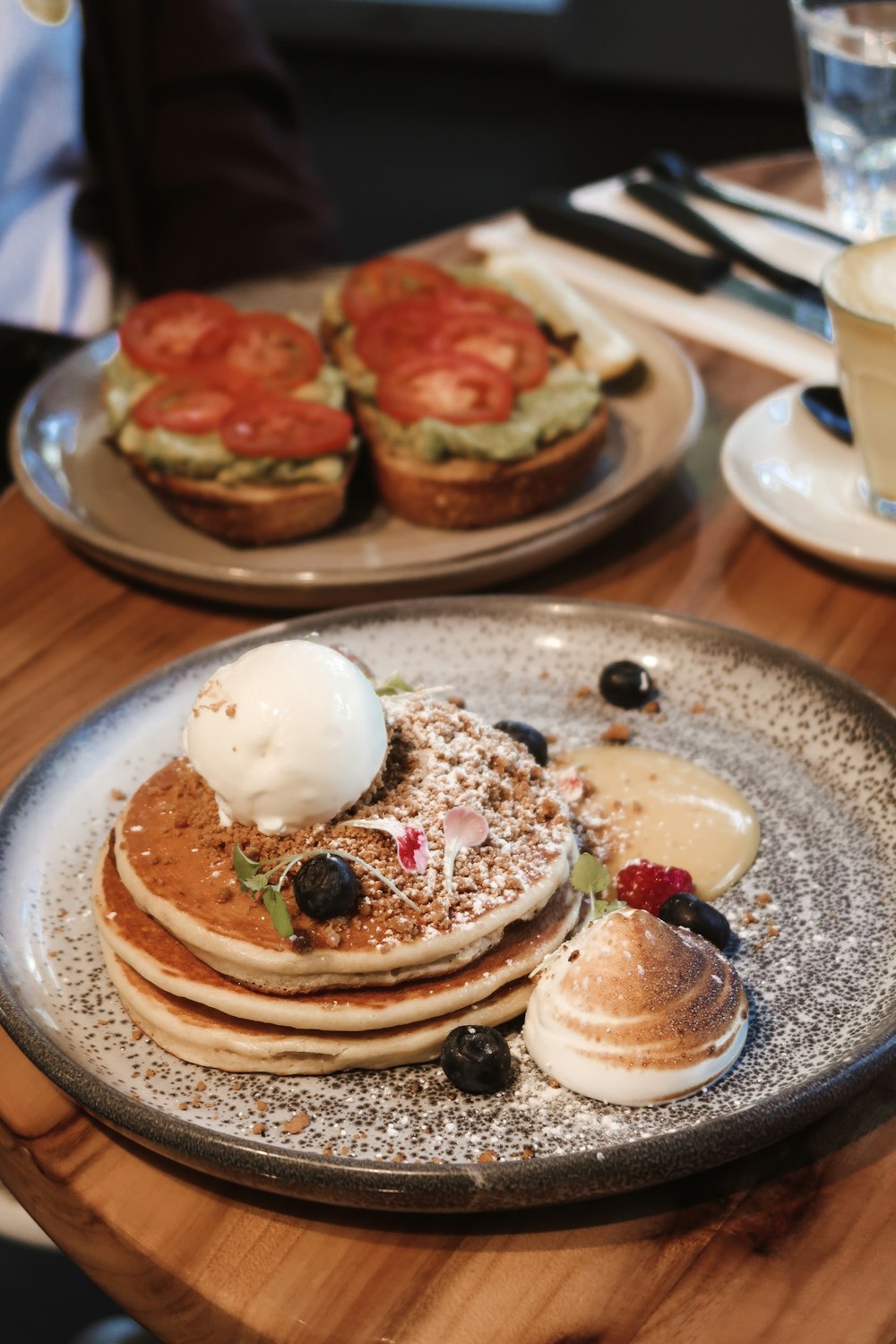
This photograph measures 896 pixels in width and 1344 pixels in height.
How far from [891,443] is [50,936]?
1435 mm

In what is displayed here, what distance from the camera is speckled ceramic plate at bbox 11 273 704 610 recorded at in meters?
2.10

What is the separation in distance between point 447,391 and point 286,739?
1.24 metres

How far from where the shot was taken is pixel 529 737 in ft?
5.67

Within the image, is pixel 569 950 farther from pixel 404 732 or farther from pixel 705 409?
pixel 705 409

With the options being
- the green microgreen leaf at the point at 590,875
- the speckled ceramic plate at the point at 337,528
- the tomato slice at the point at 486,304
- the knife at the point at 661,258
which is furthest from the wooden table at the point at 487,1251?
the knife at the point at 661,258

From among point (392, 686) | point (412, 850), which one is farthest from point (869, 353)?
point (412, 850)

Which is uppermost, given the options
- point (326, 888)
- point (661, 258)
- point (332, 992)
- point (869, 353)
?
point (869, 353)

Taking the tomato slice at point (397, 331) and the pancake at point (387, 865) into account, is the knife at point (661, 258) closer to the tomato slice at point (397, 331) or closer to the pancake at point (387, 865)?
the tomato slice at point (397, 331)

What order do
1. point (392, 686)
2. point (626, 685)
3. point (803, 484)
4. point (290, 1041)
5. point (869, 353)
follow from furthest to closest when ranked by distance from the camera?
1. point (803, 484)
2. point (869, 353)
3. point (626, 685)
4. point (392, 686)
5. point (290, 1041)

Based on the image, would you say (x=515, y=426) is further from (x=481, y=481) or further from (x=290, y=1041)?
(x=290, y=1041)

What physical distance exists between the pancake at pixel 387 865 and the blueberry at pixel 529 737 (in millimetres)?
79

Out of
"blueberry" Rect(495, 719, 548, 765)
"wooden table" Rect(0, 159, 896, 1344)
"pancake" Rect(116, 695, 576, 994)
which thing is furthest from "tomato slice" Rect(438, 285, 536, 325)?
"wooden table" Rect(0, 159, 896, 1344)

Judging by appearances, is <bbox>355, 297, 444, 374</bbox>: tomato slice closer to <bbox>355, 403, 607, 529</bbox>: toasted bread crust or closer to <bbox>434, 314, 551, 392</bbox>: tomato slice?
<bbox>434, 314, 551, 392</bbox>: tomato slice

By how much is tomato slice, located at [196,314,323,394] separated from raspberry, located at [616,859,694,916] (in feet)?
4.43
